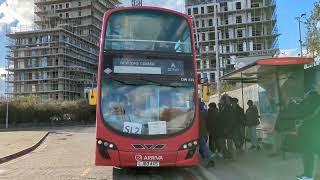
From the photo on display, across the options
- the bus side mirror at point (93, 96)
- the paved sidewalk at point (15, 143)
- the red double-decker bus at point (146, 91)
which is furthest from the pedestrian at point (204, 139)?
the paved sidewalk at point (15, 143)

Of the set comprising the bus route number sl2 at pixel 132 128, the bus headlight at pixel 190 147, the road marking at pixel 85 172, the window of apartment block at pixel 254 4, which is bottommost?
the road marking at pixel 85 172

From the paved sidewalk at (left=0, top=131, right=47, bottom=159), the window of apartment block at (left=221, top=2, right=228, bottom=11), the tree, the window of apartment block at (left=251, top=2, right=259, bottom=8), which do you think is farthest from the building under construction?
the tree

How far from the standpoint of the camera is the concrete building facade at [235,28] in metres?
121

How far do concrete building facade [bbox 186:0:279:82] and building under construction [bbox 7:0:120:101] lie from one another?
29902 mm

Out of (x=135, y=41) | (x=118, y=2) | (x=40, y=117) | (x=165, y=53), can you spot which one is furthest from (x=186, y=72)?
(x=118, y=2)

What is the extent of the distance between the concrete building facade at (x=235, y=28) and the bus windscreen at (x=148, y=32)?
108 meters

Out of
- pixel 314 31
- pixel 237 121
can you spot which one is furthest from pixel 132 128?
pixel 314 31

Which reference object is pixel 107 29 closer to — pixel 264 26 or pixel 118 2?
pixel 264 26

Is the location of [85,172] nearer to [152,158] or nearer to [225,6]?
[152,158]

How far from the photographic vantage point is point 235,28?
409 ft

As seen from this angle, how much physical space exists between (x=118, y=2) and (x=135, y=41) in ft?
473

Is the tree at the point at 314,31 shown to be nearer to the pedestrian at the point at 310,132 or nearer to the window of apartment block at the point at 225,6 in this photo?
the pedestrian at the point at 310,132

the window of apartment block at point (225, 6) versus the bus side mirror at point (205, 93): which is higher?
the window of apartment block at point (225, 6)

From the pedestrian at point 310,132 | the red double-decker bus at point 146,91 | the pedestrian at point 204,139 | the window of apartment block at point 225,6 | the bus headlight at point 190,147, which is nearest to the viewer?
the pedestrian at point 310,132
